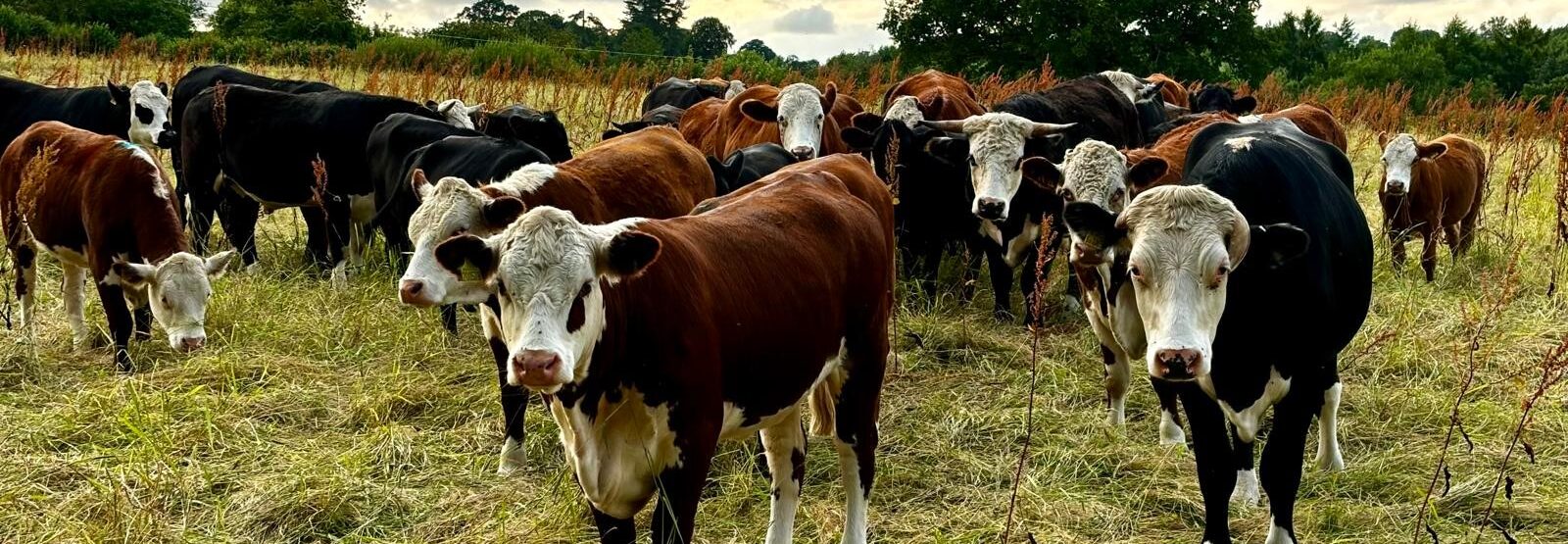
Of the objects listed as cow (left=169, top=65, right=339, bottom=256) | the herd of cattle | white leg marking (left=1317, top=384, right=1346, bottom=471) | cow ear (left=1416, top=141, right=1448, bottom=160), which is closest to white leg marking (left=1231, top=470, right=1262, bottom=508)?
the herd of cattle

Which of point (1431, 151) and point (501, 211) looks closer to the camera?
point (501, 211)

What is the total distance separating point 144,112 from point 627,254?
8929mm

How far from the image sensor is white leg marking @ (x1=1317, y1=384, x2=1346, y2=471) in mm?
4836

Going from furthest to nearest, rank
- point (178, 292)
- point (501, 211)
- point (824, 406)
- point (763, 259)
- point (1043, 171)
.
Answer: point (178, 292) → point (1043, 171) → point (824, 406) → point (501, 211) → point (763, 259)

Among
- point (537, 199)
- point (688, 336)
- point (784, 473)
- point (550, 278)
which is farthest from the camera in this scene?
point (537, 199)

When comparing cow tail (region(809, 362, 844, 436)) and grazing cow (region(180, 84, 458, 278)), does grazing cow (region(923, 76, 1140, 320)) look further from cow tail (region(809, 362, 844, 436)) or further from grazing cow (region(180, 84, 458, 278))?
grazing cow (region(180, 84, 458, 278))

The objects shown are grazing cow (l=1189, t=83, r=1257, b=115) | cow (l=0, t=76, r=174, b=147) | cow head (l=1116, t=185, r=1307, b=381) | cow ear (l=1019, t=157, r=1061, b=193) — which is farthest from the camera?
grazing cow (l=1189, t=83, r=1257, b=115)

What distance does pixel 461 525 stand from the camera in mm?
4344

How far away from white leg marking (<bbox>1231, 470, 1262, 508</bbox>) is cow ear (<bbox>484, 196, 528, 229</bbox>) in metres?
2.93

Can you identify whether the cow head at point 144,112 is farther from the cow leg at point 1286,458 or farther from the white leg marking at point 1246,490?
the cow leg at point 1286,458

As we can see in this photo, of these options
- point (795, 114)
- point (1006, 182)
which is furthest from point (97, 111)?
point (1006, 182)

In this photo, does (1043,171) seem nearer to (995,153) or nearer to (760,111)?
(995,153)

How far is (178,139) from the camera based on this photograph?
989cm

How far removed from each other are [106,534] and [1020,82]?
16037 millimetres
